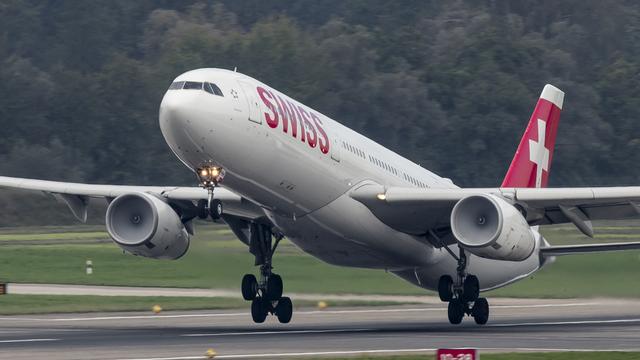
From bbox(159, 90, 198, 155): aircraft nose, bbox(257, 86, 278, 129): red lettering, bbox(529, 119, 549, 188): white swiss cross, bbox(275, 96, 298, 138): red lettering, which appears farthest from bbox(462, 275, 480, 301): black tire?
bbox(159, 90, 198, 155): aircraft nose

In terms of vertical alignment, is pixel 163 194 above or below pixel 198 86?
below

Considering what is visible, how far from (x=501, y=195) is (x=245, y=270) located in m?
7.62

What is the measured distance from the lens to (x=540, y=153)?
40.2 metres

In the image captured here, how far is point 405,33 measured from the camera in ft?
334

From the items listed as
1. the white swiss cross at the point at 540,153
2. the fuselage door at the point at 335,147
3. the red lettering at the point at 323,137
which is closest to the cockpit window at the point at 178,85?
the red lettering at the point at 323,137

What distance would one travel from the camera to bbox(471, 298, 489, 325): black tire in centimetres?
3494

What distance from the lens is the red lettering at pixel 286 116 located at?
30891 millimetres

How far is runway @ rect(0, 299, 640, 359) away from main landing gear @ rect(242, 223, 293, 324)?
46 centimetres

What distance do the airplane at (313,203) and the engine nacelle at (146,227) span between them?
3 centimetres

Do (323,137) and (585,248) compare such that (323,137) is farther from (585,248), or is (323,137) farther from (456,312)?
(585,248)

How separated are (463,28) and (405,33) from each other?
21.7 ft

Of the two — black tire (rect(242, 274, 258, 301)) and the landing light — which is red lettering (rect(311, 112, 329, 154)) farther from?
black tire (rect(242, 274, 258, 301))

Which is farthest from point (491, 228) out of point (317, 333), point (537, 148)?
point (537, 148)

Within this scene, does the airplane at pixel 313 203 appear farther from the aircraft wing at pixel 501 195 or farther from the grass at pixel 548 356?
the grass at pixel 548 356
